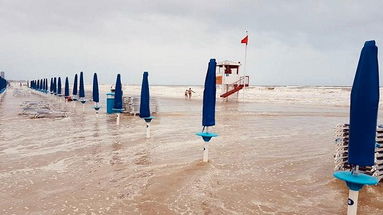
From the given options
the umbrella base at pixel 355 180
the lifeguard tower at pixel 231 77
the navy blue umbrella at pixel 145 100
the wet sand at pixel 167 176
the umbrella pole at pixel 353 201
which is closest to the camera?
the umbrella base at pixel 355 180

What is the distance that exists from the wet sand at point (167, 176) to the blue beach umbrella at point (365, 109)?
5.87 ft

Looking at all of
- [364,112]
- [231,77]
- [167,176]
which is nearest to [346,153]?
[364,112]

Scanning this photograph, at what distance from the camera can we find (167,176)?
6996 millimetres

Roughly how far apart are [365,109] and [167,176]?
4631 millimetres

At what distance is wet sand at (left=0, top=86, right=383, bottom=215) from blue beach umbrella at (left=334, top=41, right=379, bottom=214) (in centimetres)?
179

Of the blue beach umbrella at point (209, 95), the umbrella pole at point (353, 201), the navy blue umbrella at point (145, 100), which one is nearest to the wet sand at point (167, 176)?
the umbrella pole at point (353, 201)

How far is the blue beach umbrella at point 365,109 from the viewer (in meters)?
3.85

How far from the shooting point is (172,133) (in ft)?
42.9

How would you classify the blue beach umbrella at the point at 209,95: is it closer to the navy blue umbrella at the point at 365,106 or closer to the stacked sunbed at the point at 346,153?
the stacked sunbed at the point at 346,153

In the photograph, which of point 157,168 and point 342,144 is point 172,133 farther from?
point 342,144

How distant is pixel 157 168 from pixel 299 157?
4.65m

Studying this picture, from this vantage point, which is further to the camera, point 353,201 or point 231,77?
point 231,77

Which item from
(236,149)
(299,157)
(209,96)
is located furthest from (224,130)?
(209,96)

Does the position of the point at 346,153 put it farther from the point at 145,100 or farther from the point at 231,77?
the point at 231,77
